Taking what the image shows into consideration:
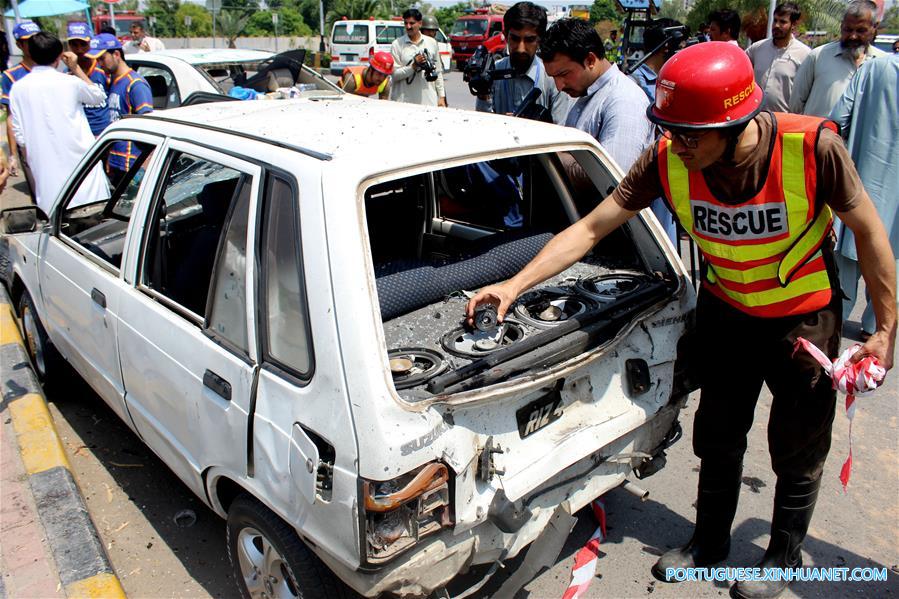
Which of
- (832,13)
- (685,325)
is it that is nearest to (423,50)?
(685,325)

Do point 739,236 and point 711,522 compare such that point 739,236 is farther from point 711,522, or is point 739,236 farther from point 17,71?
point 17,71

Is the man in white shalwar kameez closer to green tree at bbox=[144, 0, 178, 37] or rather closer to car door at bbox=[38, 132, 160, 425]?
car door at bbox=[38, 132, 160, 425]

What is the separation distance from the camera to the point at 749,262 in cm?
235

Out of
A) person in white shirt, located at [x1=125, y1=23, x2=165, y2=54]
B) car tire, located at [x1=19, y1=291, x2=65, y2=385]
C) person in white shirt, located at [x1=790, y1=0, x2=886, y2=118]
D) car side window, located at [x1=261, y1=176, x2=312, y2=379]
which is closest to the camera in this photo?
car side window, located at [x1=261, y1=176, x2=312, y2=379]

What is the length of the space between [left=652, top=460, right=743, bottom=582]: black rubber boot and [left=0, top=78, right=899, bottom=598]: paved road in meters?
0.09

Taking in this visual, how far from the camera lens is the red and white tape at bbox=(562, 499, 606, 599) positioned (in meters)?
2.64

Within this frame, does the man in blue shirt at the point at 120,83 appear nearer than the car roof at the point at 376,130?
No

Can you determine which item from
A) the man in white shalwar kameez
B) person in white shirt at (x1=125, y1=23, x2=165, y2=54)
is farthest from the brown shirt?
person in white shirt at (x1=125, y1=23, x2=165, y2=54)

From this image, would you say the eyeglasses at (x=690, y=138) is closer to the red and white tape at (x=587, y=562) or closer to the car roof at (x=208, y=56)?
the red and white tape at (x=587, y=562)

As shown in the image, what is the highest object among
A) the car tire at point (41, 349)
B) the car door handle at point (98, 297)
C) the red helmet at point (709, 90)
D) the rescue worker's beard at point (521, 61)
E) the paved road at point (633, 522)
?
the rescue worker's beard at point (521, 61)

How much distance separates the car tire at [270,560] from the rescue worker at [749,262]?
39.1 inches

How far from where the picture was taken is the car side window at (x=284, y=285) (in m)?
2.03

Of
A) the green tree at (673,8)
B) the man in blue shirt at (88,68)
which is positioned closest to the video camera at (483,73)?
the man in blue shirt at (88,68)

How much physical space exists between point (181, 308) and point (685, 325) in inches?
75.9
